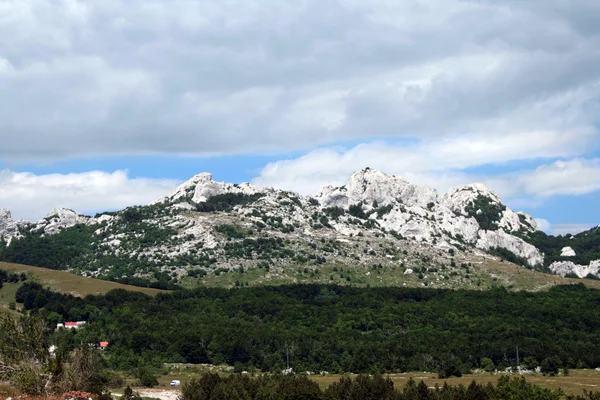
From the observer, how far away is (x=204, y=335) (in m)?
197

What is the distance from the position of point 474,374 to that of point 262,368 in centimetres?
5078

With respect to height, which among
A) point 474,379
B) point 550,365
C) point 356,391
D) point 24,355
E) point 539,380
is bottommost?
point 474,379

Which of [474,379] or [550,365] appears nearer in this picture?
[474,379]

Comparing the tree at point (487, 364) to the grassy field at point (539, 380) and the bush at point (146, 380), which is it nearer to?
the grassy field at point (539, 380)

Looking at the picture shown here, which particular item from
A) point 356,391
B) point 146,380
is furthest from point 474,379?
point 146,380

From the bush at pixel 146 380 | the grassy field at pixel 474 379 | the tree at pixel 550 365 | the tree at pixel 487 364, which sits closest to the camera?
the grassy field at pixel 474 379

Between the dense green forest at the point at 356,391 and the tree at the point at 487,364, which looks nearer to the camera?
the dense green forest at the point at 356,391

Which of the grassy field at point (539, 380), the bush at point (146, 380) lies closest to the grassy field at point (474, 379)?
the grassy field at point (539, 380)

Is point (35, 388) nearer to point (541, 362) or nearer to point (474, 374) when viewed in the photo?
point (474, 374)

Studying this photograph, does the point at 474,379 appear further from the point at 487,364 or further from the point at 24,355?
the point at 24,355

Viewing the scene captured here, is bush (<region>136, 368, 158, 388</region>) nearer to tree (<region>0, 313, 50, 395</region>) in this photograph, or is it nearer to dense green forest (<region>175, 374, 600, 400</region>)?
dense green forest (<region>175, 374, 600, 400</region>)

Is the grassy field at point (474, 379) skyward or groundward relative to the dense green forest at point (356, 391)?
groundward

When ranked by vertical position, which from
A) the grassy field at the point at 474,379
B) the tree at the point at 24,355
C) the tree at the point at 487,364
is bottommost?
the grassy field at the point at 474,379

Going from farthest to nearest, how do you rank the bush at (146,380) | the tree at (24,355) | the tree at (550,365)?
the tree at (550,365)
the bush at (146,380)
the tree at (24,355)
